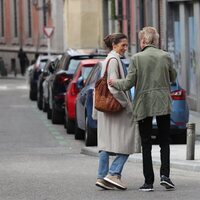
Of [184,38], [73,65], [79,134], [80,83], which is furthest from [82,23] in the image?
[79,134]

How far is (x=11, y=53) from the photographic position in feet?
235

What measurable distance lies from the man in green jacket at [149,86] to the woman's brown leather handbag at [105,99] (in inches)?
5.8

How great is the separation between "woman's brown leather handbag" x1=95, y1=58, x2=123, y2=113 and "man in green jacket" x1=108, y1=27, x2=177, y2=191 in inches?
5.8

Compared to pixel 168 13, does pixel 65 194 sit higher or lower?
lower

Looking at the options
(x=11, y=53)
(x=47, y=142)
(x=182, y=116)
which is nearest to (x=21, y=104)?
(x=47, y=142)

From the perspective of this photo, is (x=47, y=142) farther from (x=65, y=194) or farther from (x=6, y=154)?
(x=65, y=194)

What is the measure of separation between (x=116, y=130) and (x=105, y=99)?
0.38m

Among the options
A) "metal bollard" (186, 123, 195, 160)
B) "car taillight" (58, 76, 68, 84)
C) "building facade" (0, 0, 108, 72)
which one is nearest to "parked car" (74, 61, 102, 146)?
"metal bollard" (186, 123, 195, 160)

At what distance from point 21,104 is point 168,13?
6436 millimetres

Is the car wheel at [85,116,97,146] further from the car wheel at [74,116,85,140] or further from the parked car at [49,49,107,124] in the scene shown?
the parked car at [49,49,107,124]

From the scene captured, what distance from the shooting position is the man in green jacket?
11148 mm

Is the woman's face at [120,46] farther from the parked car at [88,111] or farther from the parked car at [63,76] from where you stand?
the parked car at [63,76]

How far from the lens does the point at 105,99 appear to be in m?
11.4

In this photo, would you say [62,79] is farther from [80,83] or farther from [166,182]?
[166,182]
